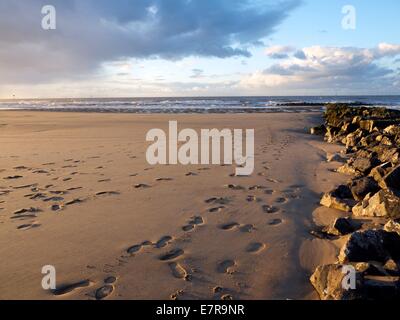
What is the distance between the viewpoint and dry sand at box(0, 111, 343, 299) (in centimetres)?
320

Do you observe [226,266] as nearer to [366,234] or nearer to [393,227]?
[366,234]

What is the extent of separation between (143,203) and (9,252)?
204 cm

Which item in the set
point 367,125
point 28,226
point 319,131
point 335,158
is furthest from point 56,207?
point 319,131

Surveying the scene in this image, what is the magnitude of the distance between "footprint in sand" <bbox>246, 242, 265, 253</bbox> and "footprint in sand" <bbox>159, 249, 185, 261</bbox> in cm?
76

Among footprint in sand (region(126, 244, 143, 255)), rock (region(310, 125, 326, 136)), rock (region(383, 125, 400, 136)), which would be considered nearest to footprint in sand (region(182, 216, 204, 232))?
footprint in sand (region(126, 244, 143, 255))

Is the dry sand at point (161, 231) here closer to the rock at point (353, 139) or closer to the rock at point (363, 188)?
the rock at point (363, 188)

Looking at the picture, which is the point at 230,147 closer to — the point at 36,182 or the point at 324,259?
the point at 36,182

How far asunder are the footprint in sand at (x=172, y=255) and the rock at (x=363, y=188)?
120 inches

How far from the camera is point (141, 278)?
10.7 feet

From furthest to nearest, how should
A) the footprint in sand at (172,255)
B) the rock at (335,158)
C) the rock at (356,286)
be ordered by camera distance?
the rock at (335,158), the footprint in sand at (172,255), the rock at (356,286)

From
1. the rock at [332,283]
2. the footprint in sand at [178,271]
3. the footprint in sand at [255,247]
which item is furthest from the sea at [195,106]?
the rock at [332,283]

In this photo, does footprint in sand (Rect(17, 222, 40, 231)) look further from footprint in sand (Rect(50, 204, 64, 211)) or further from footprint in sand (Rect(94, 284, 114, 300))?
footprint in sand (Rect(94, 284, 114, 300))

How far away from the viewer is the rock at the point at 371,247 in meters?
3.34
